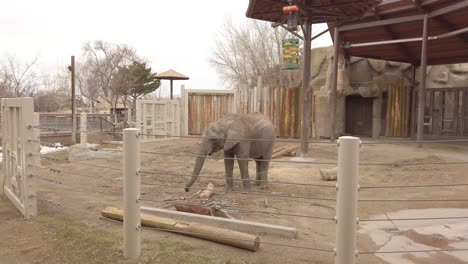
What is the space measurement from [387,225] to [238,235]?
2.27 m

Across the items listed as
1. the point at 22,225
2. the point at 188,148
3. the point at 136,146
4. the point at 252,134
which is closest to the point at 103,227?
the point at 22,225

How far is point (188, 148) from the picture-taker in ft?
42.6

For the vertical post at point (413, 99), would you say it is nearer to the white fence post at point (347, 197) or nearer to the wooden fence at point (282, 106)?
the wooden fence at point (282, 106)

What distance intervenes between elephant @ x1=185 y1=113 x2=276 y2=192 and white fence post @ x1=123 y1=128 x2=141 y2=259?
288 centimetres

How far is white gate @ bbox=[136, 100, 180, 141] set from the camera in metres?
15.4

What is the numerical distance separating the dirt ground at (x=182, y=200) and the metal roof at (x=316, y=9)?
4154 millimetres

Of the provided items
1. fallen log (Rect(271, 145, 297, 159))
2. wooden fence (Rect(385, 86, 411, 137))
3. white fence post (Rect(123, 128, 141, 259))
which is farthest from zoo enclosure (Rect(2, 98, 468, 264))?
wooden fence (Rect(385, 86, 411, 137))

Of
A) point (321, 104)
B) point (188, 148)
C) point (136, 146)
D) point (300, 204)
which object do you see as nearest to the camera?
point (136, 146)

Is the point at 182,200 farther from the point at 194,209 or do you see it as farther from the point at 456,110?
the point at 456,110

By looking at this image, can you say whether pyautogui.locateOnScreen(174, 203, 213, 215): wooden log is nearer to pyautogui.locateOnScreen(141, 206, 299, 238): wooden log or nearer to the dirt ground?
pyautogui.locateOnScreen(141, 206, 299, 238): wooden log

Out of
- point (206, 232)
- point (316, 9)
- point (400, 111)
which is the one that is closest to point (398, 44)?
point (400, 111)

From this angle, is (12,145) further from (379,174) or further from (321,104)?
(321,104)

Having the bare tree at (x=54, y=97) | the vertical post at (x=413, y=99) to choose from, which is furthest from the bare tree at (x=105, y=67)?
the vertical post at (x=413, y=99)

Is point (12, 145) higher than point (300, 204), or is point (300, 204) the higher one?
point (12, 145)
